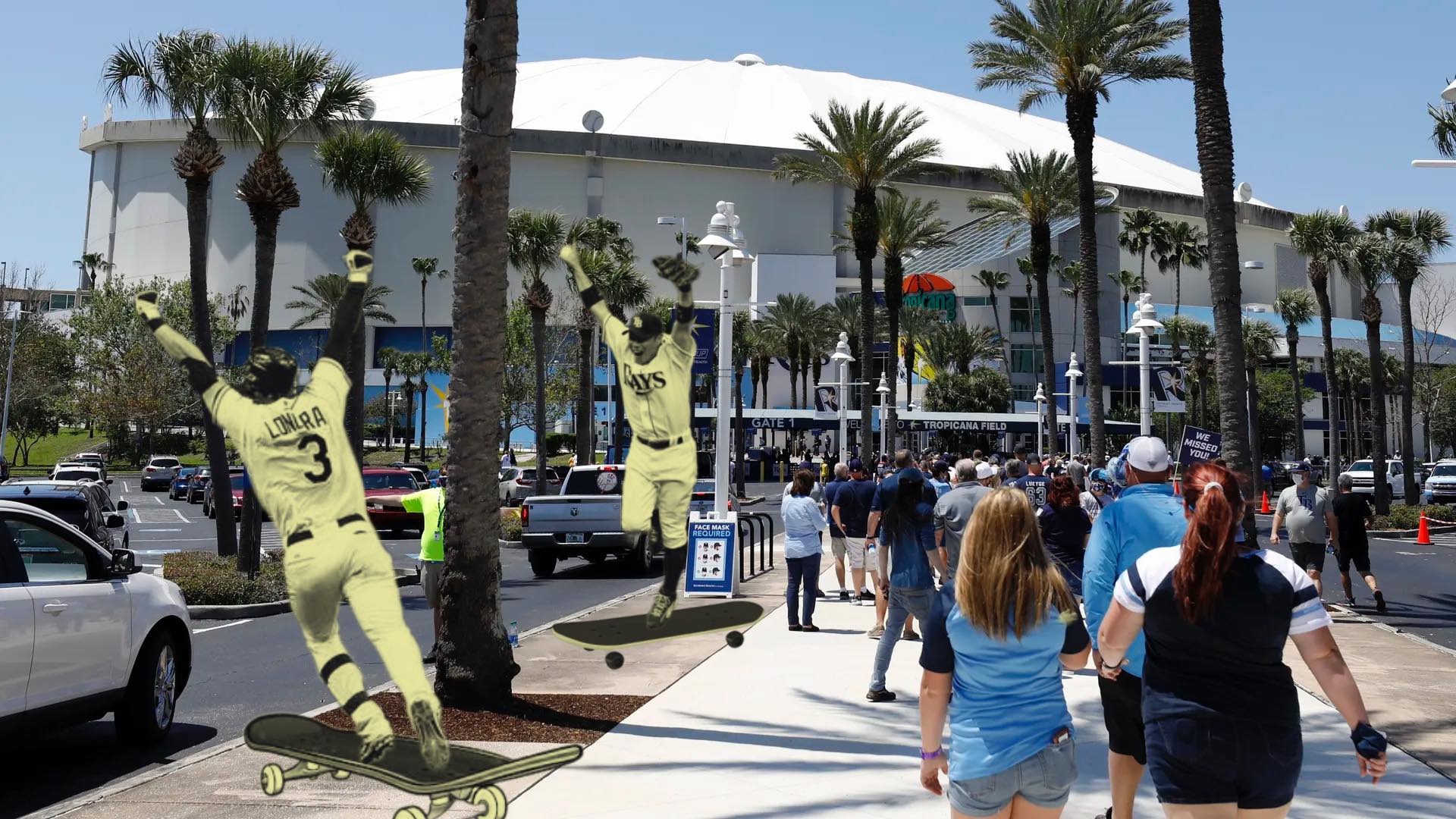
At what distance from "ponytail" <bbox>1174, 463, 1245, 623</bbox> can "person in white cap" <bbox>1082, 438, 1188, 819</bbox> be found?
1.40 meters

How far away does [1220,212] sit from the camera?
13039mm

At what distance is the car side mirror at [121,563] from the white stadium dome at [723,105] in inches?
→ 3527

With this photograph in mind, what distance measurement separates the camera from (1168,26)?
995 inches

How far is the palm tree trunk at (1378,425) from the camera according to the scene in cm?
3388

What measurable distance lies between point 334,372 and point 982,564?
9.65 feet

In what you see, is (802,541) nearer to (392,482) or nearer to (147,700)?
(147,700)

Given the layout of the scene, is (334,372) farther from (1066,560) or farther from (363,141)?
(1066,560)

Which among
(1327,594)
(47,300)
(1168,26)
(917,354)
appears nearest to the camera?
(1327,594)

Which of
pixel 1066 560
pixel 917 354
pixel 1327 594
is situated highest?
pixel 917 354

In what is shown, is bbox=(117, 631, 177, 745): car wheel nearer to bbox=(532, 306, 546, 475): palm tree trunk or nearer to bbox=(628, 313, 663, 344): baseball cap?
bbox=(628, 313, 663, 344): baseball cap

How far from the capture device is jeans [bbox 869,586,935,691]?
8852mm

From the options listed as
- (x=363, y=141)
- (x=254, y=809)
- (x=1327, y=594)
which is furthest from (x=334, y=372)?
(x=1327, y=594)

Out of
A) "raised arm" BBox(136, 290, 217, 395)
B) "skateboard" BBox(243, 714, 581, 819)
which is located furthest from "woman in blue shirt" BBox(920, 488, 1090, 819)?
"raised arm" BBox(136, 290, 217, 395)

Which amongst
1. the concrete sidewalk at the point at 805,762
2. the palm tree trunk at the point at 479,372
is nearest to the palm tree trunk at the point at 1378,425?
the concrete sidewalk at the point at 805,762
